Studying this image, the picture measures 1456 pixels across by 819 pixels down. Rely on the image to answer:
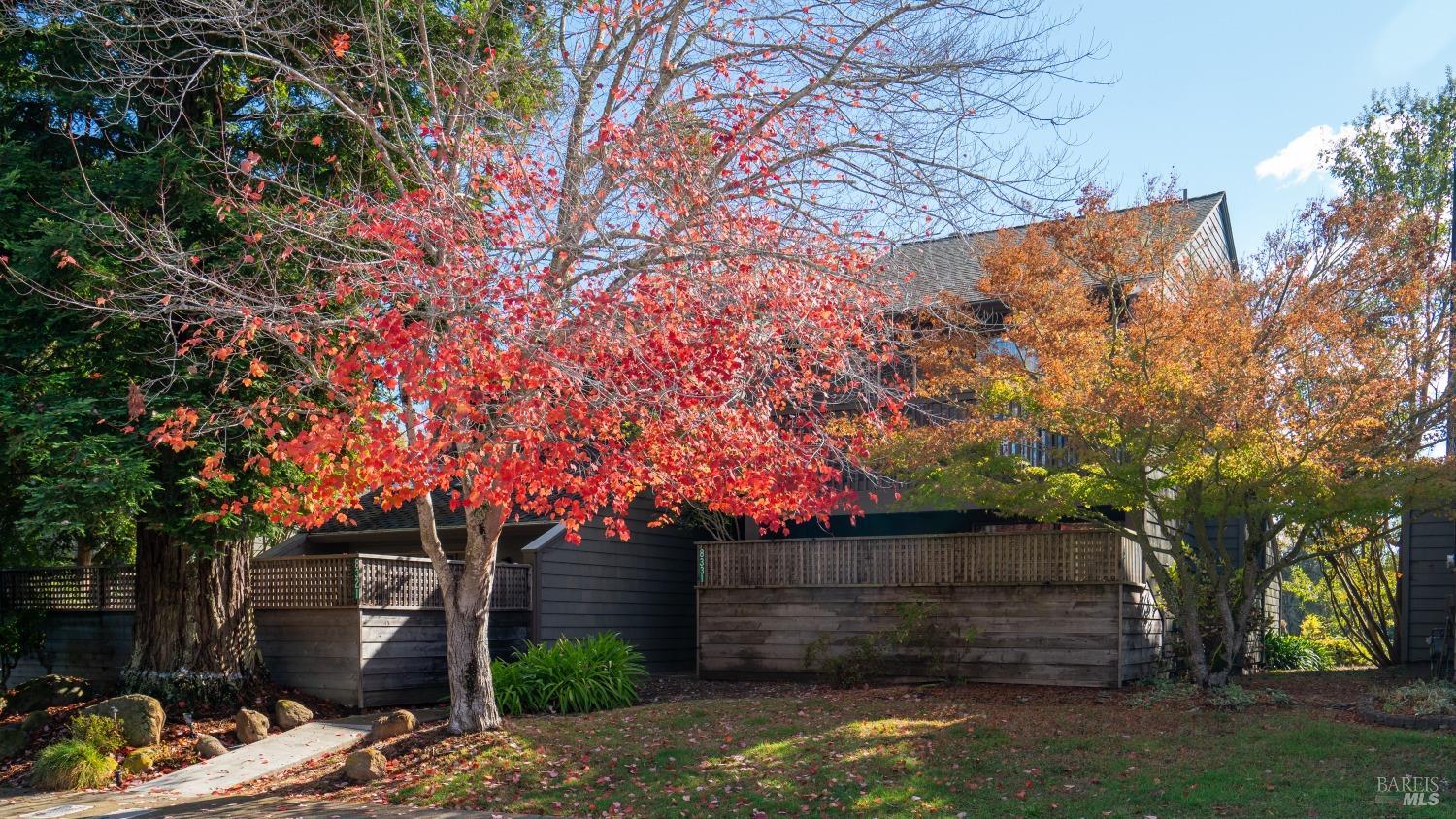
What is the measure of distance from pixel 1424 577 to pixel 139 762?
17.6 metres

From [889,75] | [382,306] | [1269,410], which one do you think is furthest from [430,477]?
[1269,410]

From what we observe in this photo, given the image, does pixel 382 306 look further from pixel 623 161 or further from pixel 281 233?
pixel 623 161

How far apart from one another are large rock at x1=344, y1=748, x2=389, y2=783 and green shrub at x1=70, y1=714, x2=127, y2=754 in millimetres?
3489

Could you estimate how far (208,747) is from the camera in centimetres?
1273

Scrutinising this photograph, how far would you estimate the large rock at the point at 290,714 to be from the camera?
1391 centimetres

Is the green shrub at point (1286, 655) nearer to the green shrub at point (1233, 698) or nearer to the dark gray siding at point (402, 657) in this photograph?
the green shrub at point (1233, 698)

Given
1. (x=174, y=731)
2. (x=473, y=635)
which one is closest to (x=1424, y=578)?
(x=473, y=635)

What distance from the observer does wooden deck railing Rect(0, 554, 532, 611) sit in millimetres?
15367

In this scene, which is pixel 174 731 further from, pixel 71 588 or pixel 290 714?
pixel 71 588

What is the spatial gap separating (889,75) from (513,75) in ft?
13.2

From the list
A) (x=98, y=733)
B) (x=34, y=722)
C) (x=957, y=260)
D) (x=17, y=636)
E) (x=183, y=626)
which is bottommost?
(x=34, y=722)

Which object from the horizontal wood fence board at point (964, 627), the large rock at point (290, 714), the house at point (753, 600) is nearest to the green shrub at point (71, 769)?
the large rock at point (290, 714)

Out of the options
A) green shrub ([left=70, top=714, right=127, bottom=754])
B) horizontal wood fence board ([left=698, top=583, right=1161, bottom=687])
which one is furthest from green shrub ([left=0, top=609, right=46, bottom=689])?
horizontal wood fence board ([left=698, top=583, right=1161, bottom=687])

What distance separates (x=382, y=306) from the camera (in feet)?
36.4
